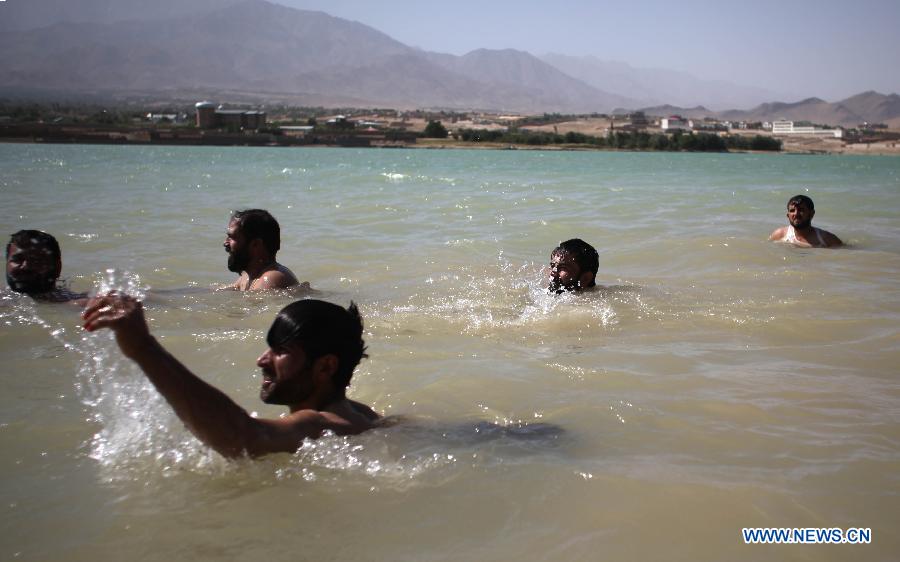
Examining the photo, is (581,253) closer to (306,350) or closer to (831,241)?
(306,350)

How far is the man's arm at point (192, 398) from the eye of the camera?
232 cm

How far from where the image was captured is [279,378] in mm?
2887

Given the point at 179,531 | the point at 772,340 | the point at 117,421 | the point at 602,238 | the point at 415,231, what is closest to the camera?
the point at 179,531

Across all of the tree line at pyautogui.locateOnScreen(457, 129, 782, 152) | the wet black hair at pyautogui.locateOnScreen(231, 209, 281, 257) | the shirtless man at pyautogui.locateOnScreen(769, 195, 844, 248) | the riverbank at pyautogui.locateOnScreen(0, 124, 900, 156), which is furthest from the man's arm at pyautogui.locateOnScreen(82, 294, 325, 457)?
the tree line at pyautogui.locateOnScreen(457, 129, 782, 152)

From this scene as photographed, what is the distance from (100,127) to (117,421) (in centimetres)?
8208

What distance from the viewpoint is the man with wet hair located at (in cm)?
661

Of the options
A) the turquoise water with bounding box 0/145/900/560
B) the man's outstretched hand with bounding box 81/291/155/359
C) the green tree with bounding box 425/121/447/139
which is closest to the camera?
the man's outstretched hand with bounding box 81/291/155/359

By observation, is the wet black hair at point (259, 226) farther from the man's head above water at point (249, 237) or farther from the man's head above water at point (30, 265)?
the man's head above water at point (30, 265)

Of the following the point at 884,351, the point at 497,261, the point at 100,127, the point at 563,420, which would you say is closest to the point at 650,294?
the point at 884,351

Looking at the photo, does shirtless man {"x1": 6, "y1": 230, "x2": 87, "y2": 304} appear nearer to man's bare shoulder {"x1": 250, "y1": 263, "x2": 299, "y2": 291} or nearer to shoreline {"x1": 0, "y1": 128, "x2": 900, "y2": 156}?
man's bare shoulder {"x1": 250, "y1": 263, "x2": 299, "y2": 291}

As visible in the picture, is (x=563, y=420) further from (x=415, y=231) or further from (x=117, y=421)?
(x=415, y=231)

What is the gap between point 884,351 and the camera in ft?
15.9

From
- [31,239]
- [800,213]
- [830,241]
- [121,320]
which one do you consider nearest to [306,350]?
[121,320]

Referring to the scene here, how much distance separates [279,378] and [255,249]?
12.6ft
